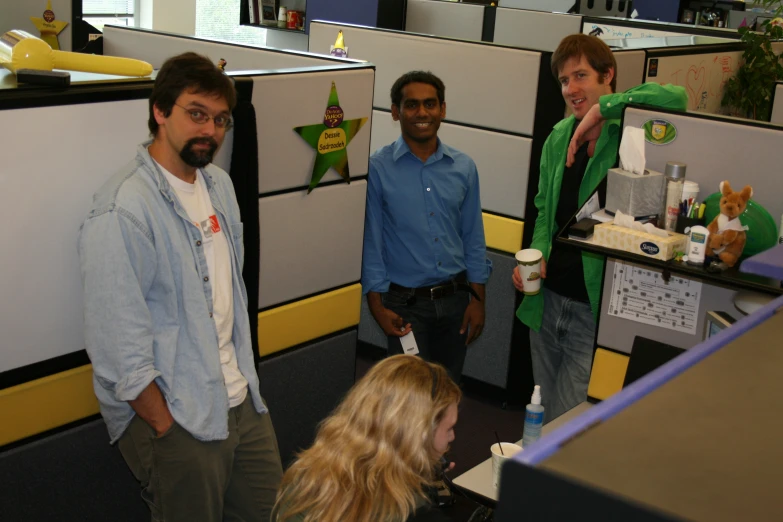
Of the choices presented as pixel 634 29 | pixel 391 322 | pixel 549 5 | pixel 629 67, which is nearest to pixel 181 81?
pixel 391 322

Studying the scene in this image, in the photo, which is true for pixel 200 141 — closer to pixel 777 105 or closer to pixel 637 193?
pixel 637 193

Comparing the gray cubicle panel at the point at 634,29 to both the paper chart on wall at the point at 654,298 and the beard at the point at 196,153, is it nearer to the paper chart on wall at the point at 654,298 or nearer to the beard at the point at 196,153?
the paper chart on wall at the point at 654,298

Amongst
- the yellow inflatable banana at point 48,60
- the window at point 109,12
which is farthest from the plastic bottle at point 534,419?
the window at point 109,12

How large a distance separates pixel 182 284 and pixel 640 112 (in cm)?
119

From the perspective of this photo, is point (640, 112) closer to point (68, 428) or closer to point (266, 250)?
point (266, 250)

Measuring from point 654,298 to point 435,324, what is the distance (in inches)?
39.1

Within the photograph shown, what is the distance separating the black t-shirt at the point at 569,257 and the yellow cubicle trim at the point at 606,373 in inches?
17.0

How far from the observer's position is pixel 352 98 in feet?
9.82

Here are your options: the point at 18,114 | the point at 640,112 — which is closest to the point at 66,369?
the point at 18,114

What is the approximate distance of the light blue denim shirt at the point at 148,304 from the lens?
1.92m

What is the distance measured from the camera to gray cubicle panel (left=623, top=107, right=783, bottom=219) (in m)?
2.04

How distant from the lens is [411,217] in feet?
9.99

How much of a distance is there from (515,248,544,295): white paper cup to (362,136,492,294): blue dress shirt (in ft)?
1.30

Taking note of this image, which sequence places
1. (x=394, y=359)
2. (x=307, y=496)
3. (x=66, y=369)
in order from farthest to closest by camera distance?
(x=66, y=369) → (x=394, y=359) → (x=307, y=496)
